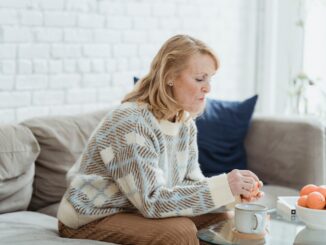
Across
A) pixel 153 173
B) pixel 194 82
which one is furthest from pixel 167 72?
pixel 153 173

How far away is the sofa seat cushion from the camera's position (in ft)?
7.24

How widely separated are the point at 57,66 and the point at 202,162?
33.0 inches

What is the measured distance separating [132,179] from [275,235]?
47 centimetres

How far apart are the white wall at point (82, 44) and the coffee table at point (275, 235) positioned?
135 cm

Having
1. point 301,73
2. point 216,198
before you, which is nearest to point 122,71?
point 301,73

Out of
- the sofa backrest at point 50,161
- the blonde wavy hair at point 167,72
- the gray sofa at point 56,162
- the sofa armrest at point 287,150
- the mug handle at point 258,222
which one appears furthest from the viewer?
the sofa armrest at point 287,150

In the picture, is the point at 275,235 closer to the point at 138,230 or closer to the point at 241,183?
the point at 241,183

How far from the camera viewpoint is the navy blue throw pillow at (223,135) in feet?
10.9

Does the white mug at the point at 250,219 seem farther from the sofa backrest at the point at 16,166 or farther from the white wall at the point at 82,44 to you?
the white wall at the point at 82,44

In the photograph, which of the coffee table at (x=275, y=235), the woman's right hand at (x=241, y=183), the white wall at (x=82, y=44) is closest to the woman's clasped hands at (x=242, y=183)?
the woman's right hand at (x=241, y=183)

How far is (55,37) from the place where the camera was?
329 centimetres

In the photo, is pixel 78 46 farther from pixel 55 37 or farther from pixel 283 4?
pixel 283 4

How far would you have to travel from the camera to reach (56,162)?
2.79 metres

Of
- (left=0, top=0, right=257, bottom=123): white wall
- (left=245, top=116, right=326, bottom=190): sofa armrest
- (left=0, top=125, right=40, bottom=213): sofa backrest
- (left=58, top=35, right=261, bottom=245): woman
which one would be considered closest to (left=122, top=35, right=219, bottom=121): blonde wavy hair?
(left=58, top=35, right=261, bottom=245): woman
